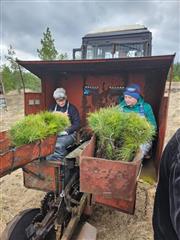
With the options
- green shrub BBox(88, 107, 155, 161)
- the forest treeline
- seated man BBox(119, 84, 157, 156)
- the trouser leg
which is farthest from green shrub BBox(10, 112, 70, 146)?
the forest treeline

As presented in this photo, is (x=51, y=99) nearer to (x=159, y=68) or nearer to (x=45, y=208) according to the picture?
(x=159, y=68)

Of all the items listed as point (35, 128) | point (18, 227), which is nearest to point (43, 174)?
point (18, 227)

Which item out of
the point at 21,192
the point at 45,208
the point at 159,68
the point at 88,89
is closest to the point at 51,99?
the point at 88,89

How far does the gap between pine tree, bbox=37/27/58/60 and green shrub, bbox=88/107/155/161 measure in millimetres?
13644

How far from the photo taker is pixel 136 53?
4.89 meters

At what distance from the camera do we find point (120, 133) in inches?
68.3

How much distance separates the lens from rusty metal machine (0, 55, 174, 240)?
1482mm

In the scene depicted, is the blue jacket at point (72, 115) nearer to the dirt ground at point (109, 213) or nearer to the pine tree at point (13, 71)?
the dirt ground at point (109, 213)

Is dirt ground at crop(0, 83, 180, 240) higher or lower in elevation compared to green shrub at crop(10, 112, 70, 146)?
lower

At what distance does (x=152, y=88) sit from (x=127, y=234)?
2.31 meters

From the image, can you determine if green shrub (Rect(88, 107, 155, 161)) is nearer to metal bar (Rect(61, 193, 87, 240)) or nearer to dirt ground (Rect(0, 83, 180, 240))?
metal bar (Rect(61, 193, 87, 240))

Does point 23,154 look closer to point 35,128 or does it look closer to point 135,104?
point 35,128

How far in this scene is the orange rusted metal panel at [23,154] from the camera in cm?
145

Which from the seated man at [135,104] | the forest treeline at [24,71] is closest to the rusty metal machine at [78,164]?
the seated man at [135,104]
